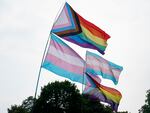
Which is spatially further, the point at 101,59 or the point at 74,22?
the point at 101,59

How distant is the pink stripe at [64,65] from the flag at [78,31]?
6.92 ft

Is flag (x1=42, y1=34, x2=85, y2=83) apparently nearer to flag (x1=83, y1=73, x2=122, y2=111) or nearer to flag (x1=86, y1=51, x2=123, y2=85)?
flag (x1=83, y1=73, x2=122, y2=111)

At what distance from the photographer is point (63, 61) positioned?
2522cm

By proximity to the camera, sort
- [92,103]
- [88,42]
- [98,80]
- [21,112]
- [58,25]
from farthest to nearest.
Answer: [92,103] < [21,112] < [98,80] < [88,42] < [58,25]

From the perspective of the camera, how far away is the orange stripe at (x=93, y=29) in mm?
28750

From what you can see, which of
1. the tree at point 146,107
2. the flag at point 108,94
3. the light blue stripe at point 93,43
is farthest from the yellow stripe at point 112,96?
the tree at point 146,107

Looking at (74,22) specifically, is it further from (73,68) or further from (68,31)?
(73,68)

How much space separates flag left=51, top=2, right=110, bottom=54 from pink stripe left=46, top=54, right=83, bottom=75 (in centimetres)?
211

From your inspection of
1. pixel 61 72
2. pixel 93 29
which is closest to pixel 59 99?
pixel 93 29

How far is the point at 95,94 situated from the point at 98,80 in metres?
2.35

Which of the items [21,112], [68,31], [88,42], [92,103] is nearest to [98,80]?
[88,42]

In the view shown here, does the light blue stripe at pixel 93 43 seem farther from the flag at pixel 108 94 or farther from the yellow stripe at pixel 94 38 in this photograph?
the flag at pixel 108 94

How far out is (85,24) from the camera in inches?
1137

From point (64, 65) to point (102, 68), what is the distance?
35.4 ft
